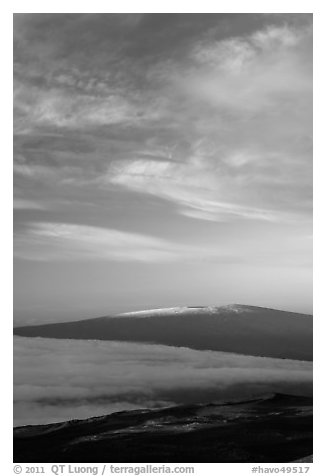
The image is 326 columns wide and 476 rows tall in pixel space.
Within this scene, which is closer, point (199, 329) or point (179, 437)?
point (179, 437)

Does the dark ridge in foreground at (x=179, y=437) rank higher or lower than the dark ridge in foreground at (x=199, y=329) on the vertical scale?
lower

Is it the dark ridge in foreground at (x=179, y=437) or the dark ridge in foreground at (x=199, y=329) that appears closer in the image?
the dark ridge in foreground at (x=179, y=437)
